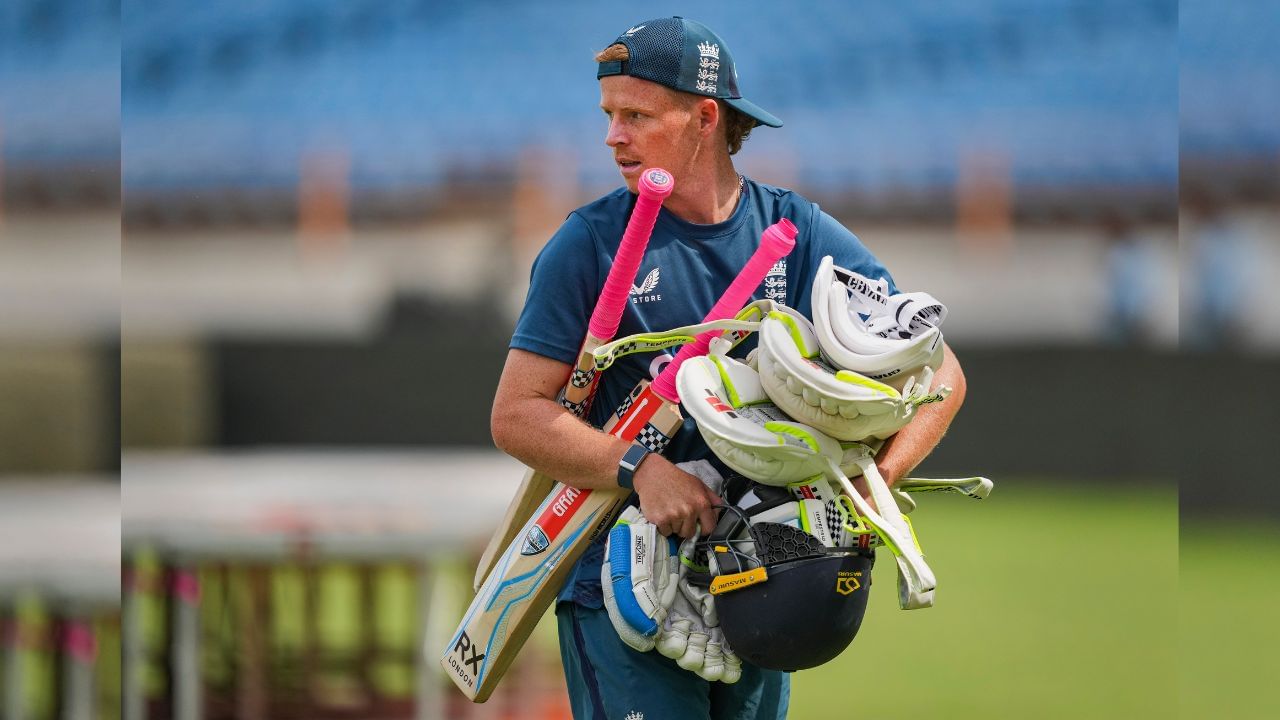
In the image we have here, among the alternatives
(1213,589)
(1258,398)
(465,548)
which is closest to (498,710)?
(465,548)

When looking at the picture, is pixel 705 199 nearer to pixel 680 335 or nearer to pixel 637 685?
pixel 680 335

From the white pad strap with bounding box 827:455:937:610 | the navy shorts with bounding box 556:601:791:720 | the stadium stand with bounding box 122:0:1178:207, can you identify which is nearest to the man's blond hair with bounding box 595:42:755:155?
the white pad strap with bounding box 827:455:937:610

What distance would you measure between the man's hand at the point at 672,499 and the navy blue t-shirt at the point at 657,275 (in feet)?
0.49

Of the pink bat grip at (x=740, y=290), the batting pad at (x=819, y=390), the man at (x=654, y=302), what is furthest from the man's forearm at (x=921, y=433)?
the pink bat grip at (x=740, y=290)

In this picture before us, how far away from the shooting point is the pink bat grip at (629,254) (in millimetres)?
2199

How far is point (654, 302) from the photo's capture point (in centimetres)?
239

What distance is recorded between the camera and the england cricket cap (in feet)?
7.65

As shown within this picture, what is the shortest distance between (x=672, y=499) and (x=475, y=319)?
37.8 feet

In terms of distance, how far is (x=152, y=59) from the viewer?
19141mm

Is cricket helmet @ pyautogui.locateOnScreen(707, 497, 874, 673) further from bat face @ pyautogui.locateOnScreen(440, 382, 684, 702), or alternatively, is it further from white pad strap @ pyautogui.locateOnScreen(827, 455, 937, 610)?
bat face @ pyautogui.locateOnScreen(440, 382, 684, 702)

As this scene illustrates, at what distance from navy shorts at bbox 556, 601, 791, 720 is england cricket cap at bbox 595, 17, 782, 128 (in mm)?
930

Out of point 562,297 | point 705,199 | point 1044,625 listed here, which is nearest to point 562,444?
point 562,297

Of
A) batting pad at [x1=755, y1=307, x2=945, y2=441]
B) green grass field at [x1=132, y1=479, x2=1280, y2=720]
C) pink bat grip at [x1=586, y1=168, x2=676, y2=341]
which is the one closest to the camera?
batting pad at [x1=755, y1=307, x2=945, y2=441]

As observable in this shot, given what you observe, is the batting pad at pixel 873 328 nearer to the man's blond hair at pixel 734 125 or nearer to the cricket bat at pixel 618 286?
the cricket bat at pixel 618 286
